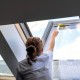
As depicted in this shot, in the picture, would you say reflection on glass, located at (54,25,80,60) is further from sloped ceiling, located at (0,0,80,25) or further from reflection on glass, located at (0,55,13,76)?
reflection on glass, located at (0,55,13,76)

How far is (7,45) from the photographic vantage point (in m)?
2.15

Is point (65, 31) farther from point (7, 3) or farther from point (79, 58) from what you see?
point (7, 3)

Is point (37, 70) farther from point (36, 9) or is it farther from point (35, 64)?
point (36, 9)

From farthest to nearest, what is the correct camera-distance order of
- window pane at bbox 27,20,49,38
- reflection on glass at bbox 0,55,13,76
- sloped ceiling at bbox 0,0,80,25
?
reflection on glass at bbox 0,55,13,76
window pane at bbox 27,20,49,38
sloped ceiling at bbox 0,0,80,25

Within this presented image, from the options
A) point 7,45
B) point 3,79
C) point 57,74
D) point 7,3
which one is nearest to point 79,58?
point 57,74

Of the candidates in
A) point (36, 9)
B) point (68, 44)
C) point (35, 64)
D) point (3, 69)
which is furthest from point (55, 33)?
point (3, 69)

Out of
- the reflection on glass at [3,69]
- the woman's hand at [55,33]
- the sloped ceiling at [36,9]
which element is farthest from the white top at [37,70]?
the reflection on glass at [3,69]

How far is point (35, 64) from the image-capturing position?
191 cm

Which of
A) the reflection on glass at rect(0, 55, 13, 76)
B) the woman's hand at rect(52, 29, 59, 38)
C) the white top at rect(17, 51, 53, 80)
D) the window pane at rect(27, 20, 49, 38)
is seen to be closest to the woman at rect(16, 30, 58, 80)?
the white top at rect(17, 51, 53, 80)

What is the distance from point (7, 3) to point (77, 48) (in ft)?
3.23

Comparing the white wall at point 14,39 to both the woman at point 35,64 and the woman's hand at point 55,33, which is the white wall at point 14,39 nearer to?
the woman at point 35,64

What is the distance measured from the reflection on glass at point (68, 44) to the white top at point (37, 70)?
13.8 inches

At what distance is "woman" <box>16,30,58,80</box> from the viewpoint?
1877 millimetres

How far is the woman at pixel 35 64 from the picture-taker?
1877 millimetres
